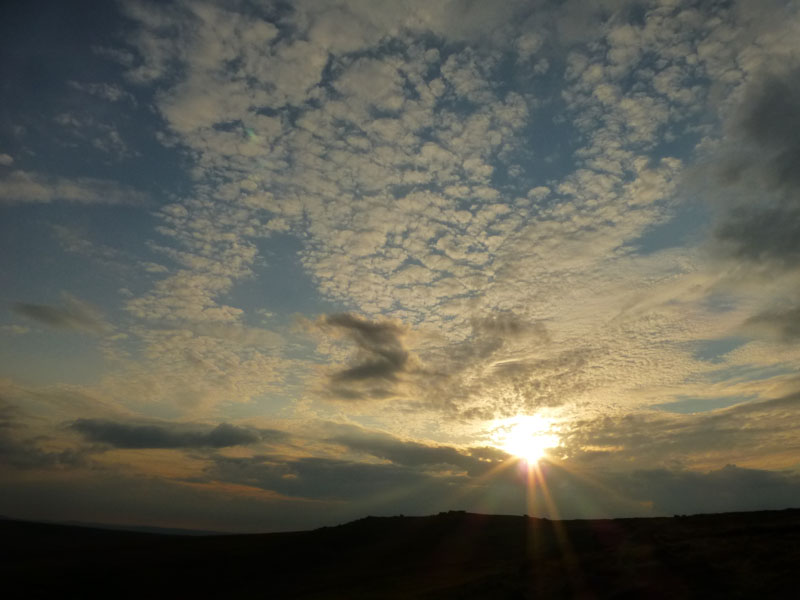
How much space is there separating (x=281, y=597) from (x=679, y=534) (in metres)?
39.6

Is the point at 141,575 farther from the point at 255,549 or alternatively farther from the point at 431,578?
the point at 431,578

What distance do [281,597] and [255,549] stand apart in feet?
88.9

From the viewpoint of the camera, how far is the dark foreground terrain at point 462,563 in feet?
92.2

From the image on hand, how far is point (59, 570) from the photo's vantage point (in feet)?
207

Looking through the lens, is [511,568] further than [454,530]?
No

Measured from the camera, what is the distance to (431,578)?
150ft

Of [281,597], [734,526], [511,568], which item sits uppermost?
[734,526]

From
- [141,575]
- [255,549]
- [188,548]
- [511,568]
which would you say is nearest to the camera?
[511,568]

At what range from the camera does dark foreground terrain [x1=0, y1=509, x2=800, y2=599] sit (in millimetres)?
28109

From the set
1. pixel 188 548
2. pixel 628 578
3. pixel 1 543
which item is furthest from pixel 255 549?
pixel 1 543

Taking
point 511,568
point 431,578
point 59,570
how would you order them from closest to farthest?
point 511,568 < point 431,578 < point 59,570

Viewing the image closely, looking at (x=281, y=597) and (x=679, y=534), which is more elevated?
(x=679, y=534)

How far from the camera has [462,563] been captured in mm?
52000

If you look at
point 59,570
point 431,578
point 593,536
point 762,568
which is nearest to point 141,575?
point 59,570
